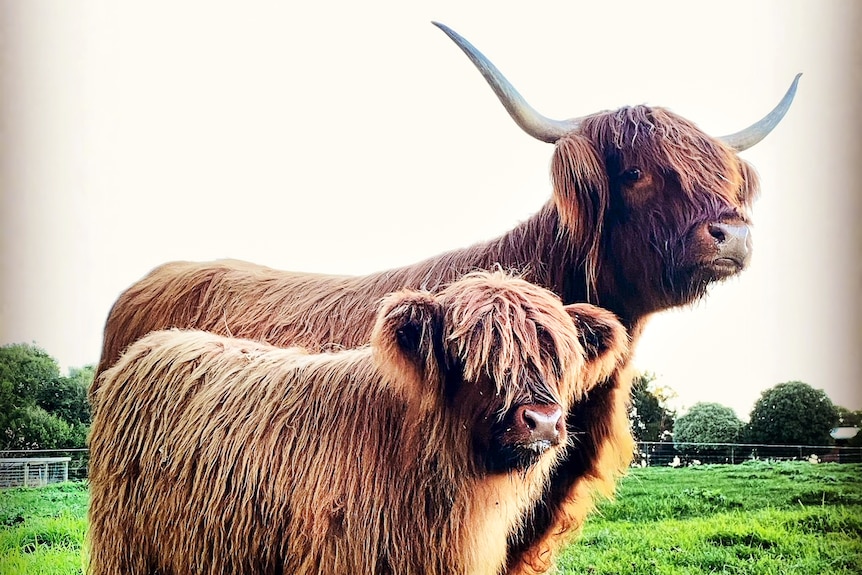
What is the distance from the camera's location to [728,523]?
10.8 ft

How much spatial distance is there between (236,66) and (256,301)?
1175 mm

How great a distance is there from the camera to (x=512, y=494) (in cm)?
243

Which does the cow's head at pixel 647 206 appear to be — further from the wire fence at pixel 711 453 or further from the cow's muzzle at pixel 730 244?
the wire fence at pixel 711 453

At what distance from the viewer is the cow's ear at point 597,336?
2.51m

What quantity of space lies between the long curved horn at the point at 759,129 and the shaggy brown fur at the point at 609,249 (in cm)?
17

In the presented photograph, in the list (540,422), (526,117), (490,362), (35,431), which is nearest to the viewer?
(540,422)

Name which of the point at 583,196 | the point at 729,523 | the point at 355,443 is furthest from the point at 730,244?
the point at 355,443

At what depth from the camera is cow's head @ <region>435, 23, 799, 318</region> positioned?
2.74 m

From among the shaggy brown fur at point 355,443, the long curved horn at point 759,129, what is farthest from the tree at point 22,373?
the long curved horn at point 759,129

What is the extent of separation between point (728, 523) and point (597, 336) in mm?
1344

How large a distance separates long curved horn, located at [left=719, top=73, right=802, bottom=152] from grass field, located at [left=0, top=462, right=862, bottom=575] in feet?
4.39

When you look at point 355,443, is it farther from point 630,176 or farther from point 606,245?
point 630,176

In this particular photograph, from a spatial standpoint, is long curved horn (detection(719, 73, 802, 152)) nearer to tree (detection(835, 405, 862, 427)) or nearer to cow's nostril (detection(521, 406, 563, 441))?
tree (detection(835, 405, 862, 427))

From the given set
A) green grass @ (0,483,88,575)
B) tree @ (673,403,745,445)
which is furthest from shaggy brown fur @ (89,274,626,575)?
tree @ (673,403,745,445)
